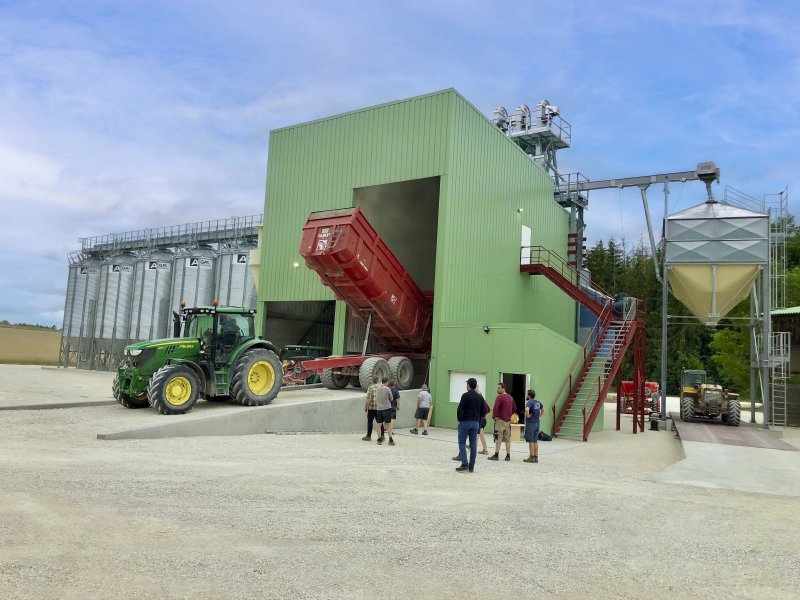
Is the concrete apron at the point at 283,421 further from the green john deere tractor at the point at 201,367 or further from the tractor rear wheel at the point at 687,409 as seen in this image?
the tractor rear wheel at the point at 687,409

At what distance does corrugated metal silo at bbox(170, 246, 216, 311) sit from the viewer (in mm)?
38406

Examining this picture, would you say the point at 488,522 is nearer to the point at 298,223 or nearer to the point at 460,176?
the point at 460,176

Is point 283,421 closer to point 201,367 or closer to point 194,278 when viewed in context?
point 201,367

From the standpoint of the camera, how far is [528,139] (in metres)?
33.6

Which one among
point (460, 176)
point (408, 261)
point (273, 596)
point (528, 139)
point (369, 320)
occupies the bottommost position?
point (273, 596)

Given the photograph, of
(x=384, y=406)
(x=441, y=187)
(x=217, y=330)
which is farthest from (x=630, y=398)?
(x=217, y=330)

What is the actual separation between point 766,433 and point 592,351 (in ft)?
23.0

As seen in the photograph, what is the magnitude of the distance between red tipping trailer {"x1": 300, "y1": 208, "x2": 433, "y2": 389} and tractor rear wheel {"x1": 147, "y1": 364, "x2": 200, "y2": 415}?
14.0ft

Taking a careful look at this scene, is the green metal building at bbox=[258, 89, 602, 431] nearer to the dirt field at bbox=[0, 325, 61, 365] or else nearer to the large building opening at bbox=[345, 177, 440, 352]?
the large building opening at bbox=[345, 177, 440, 352]

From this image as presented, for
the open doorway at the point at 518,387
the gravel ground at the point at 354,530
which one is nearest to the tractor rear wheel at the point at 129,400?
the gravel ground at the point at 354,530

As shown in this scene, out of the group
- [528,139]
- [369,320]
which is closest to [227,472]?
[369,320]

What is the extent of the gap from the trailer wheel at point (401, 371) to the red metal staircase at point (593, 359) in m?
4.69

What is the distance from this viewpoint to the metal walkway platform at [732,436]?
58.3 feet

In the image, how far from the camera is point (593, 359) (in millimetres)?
21328
